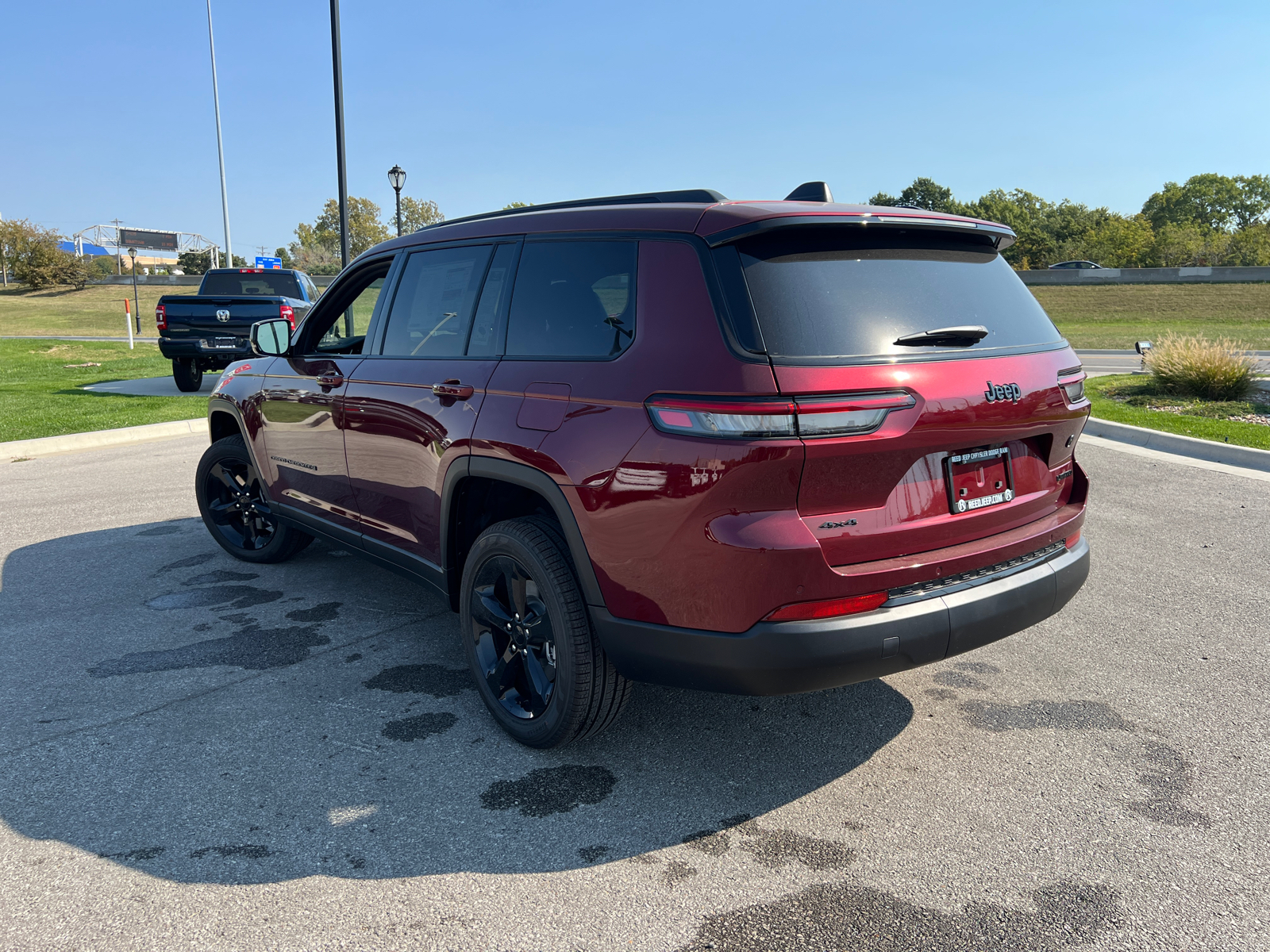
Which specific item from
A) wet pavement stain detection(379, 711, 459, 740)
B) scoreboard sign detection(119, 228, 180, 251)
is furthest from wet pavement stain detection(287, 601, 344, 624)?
scoreboard sign detection(119, 228, 180, 251)

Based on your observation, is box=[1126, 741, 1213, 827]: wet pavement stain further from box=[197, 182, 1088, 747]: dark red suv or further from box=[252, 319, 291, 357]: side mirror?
box=[252, 319, 291, 357]: side mirror

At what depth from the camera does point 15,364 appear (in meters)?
19.8

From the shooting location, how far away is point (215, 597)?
4984 millimetres

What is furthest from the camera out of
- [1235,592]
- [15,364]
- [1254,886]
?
[15,364]

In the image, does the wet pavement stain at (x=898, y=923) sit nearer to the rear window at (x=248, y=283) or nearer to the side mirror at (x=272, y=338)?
the side mirror at (x=272, y=338)

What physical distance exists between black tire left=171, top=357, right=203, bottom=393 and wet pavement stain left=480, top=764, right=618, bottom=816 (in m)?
13.6

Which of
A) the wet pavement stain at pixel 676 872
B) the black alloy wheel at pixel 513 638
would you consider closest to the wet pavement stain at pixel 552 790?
the black alloy wheel at pixel 513 638

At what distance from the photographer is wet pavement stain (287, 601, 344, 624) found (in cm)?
463

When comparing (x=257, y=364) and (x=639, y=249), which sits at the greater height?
(x=639, y=249)

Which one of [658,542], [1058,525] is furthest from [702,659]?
[1058,525]

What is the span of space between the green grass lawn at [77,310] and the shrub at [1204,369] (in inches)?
1446

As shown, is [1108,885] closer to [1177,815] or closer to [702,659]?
[1177,815]

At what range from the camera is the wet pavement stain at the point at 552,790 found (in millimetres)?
2910

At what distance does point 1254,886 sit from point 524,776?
2.17m
